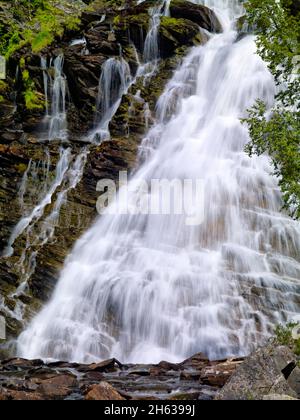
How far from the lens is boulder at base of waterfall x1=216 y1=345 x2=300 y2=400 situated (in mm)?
9828

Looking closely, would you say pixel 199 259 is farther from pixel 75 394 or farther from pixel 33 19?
pixel 33 19

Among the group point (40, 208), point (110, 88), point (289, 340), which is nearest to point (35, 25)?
point (110, 88)

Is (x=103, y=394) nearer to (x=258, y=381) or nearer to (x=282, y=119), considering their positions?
(x=258, y=381)

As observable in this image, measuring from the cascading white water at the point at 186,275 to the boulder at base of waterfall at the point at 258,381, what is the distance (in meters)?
6.45

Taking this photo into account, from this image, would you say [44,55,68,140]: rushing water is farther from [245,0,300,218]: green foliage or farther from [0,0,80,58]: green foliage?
[245,0,300,218]: green foliage

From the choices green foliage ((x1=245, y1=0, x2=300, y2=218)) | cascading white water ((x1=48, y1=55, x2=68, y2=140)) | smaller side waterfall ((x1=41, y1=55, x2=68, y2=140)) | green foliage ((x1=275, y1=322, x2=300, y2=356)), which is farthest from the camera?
smaller side waterfall ((x1=41, y1=55, x2=68, y2=140))

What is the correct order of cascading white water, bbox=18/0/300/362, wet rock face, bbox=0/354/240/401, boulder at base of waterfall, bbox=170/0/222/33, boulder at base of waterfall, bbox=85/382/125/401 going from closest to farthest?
1. boulder at base of waterfall, bbox=85/382/125/401
2. wet rock face, bbox=0/354/240/401
3. cascading white water, bbox=18/0/300/362
4. boulder at base of waterfall, bbox=170/0/222/33

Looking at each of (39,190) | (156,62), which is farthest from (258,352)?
(156,62)

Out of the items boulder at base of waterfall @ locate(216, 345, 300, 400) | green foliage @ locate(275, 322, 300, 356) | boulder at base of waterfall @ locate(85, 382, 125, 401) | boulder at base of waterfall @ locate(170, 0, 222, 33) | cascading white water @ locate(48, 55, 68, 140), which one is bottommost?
cascading white water @ locate(48, 55, 68, 140)

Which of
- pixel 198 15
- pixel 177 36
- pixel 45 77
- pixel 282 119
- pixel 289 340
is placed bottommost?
pixel 45 77

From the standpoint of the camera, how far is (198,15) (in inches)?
1383

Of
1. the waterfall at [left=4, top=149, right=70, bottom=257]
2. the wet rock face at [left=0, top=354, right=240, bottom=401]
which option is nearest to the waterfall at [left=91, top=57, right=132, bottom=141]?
the waterfall at [left=4, top=149, right=70, bottom=257]

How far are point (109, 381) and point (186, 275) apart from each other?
6.50 meters

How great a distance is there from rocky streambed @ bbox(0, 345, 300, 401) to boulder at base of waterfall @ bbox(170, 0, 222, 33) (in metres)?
25.9
